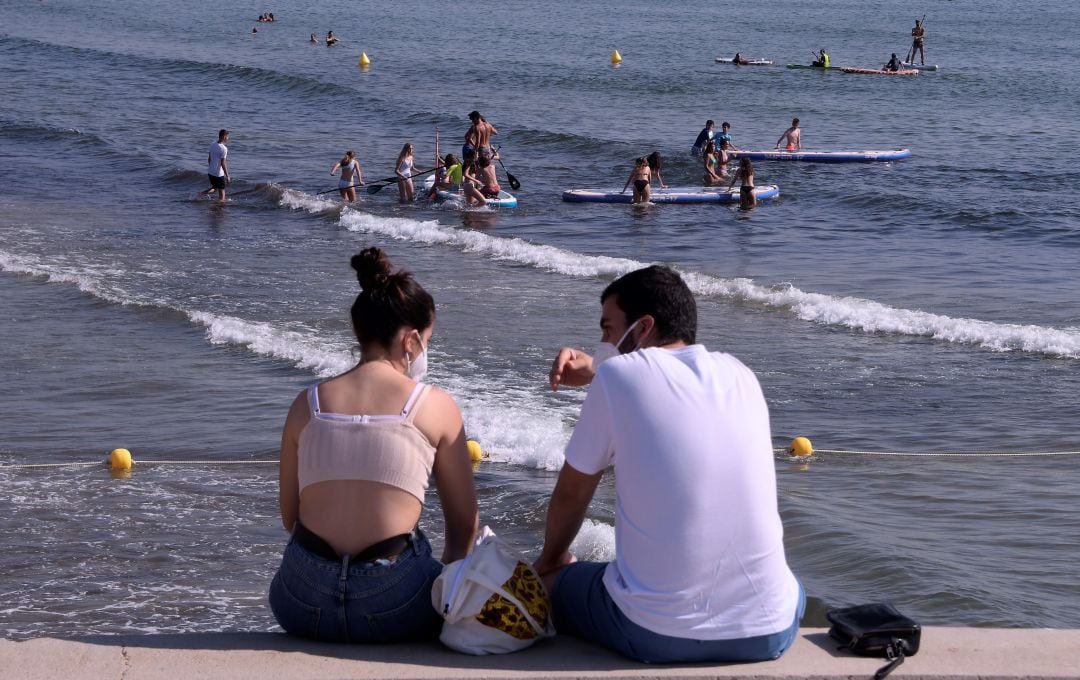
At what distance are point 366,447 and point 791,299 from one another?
11.3 meters

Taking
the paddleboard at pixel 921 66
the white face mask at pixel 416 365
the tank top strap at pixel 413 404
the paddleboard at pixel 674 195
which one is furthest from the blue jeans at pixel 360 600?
the paddleboard at pixel 921 66

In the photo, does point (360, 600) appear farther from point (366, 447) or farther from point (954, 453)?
point (954, 453)

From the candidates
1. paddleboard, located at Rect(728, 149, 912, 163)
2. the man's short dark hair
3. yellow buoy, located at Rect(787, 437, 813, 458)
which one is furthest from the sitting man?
paddleboard, located at Rect(728, 149, 912, 163)

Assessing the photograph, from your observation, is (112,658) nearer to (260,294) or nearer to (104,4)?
(260,294)

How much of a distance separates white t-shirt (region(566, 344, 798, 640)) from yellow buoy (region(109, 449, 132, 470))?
16.2 feet

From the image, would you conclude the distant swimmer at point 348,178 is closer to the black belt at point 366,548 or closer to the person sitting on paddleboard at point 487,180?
the person sitting on paddleboard at point 487,180

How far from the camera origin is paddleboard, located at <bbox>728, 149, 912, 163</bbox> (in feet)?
87.6

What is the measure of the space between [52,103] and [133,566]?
30534 millimetres

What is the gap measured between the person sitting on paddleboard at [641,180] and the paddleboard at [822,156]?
17.2ft

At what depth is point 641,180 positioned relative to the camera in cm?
2161

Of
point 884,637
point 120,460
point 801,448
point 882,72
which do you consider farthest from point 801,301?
point 882,72

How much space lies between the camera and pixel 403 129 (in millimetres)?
31312

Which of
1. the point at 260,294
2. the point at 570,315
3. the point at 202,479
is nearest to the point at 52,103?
the point at 260,294

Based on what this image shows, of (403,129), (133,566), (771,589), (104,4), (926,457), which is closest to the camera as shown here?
(771,589)
